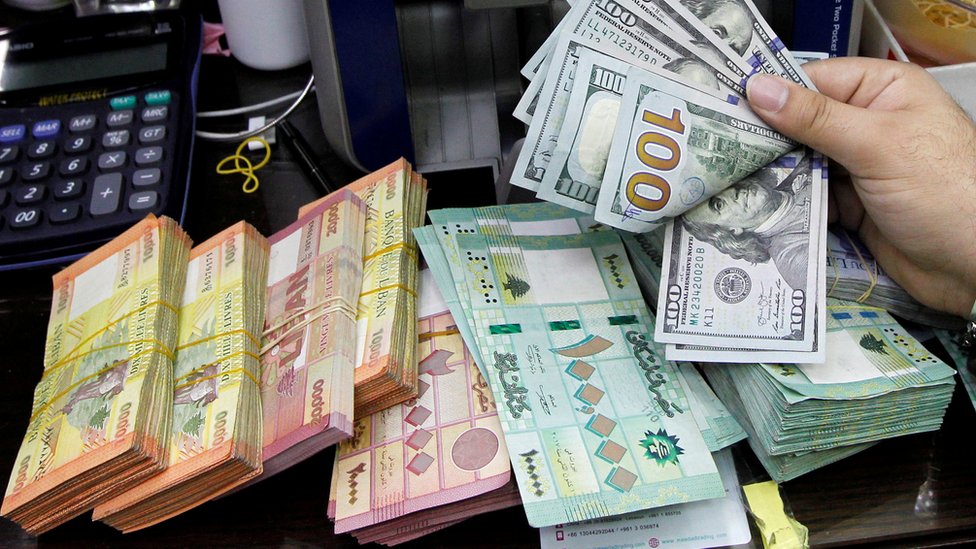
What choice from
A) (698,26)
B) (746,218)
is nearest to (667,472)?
(746,218)

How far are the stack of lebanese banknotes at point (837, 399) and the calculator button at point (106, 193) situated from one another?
575mm

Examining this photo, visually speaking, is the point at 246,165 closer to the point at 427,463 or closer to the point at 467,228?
the point at 467,228

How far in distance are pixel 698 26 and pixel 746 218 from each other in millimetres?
156

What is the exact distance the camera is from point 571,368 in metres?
0.66

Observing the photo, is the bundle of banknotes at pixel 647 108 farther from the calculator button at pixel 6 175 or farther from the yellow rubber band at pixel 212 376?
the calculator button at pixel 6 175

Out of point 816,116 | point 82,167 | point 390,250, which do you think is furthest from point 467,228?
point 82,167

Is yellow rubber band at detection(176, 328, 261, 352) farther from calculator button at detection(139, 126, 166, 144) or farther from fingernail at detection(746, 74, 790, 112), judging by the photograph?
fingernail at detection(746, 74, 790, 112)

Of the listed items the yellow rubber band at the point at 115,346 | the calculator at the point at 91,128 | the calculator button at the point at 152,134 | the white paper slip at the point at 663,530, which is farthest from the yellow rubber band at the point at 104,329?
the white paper slip at the point at 663,530

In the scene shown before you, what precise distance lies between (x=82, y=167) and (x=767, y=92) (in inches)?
25.2

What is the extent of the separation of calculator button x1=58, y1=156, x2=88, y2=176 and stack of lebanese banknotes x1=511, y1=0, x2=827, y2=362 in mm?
450

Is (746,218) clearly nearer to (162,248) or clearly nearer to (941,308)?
(941,308)

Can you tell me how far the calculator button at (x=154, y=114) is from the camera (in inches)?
34.7

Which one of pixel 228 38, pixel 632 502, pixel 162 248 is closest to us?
pixel 632 502

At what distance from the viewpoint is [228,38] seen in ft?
3.34
